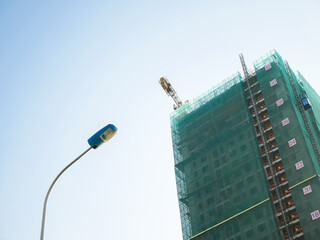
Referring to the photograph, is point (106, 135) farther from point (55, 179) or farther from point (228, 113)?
point (228, 113)

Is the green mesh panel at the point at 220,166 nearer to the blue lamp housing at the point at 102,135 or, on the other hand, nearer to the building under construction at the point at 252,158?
the building under construction at the point at 252,158

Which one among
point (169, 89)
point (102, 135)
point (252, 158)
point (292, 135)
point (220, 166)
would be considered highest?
point (169, 89)

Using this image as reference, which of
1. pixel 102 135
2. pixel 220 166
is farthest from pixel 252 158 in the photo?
pixel 102 135

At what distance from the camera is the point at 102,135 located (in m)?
11.6

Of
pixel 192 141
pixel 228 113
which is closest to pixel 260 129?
pixel 228 113

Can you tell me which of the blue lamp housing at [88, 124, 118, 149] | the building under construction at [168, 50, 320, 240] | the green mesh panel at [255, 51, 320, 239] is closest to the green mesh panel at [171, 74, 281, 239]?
the building under construction at [168, 50, 320, 240]

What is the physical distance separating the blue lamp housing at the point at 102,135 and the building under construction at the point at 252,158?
38655mm

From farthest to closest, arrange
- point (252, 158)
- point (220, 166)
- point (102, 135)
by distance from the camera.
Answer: point (220, 166) → point (252, 158) → point (102, 135)

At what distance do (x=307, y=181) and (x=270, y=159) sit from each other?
8.54 meters

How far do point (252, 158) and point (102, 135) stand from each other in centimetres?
4413

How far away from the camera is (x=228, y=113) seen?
60.4 m

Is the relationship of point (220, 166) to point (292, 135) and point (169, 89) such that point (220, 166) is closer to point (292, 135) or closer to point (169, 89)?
point (292, 135)

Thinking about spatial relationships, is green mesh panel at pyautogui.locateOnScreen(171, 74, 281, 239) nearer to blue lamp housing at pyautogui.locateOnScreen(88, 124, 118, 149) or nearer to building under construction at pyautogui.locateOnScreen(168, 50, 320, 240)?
building under construction at pyautogui.locateOnScreen(168, 50, 320, 240)

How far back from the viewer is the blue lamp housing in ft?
38.1
